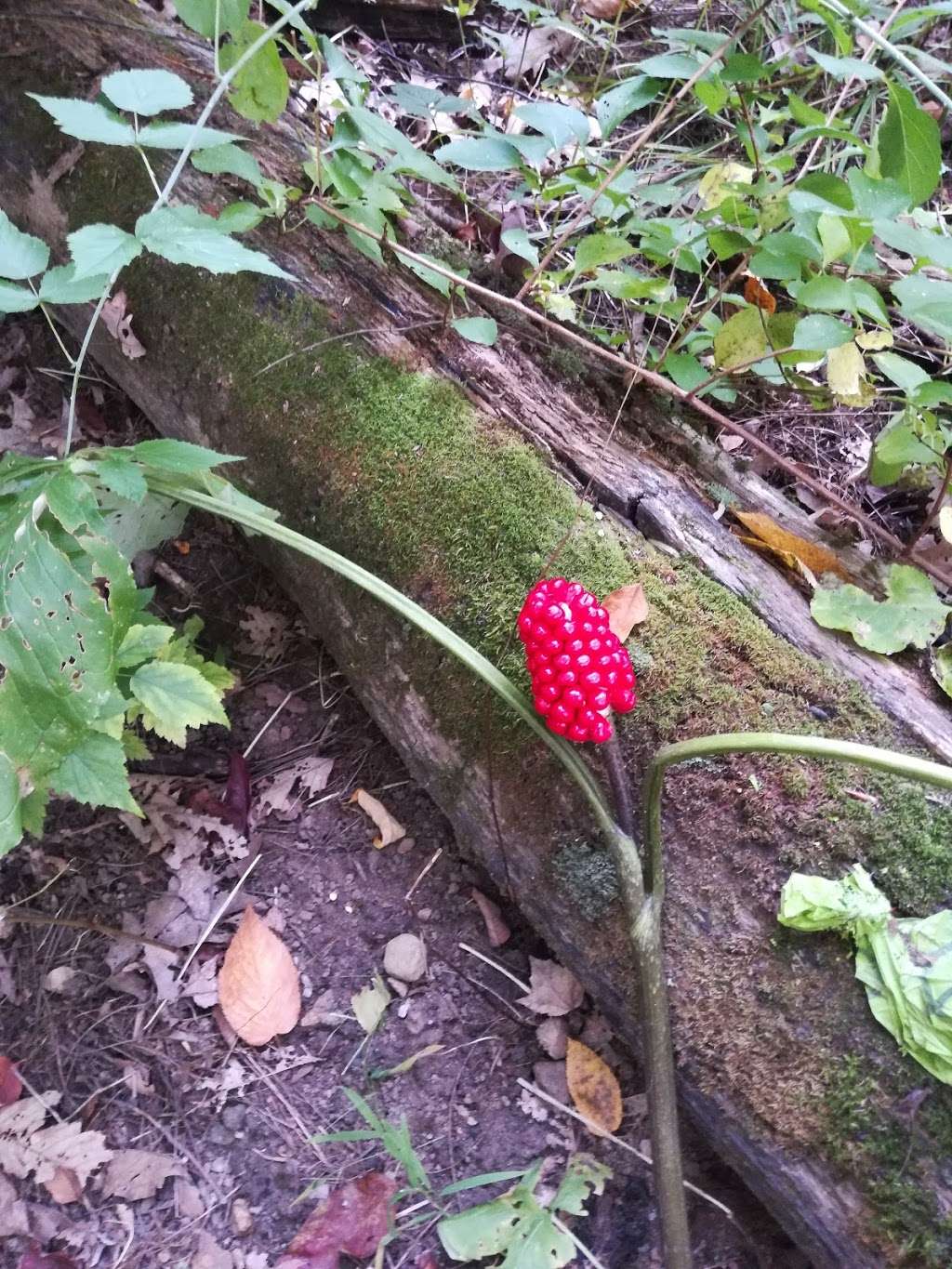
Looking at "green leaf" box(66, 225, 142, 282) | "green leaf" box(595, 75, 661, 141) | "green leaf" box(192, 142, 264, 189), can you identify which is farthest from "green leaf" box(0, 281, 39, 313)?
"green leaf" box(595, 75, 661, 141)

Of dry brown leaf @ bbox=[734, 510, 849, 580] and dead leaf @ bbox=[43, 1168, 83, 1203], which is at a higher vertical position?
dry brown leaf @ bbox=[734, 510, 849, 580]

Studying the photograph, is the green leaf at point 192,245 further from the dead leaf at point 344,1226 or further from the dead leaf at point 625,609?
the dead leaf at point 344,1226

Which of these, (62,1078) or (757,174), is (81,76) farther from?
(62,1078)

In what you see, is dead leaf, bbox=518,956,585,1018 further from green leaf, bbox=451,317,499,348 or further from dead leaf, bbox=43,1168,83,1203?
green leaf, bbox=451,317,499,348

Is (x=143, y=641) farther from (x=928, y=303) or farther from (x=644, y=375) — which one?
(x=928, y=303)

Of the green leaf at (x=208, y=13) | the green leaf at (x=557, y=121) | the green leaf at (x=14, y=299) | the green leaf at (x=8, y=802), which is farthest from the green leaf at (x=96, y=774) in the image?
the green leaf at (x=557, y=121)

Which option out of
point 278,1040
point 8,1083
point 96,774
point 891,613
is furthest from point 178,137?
point 8,1083
